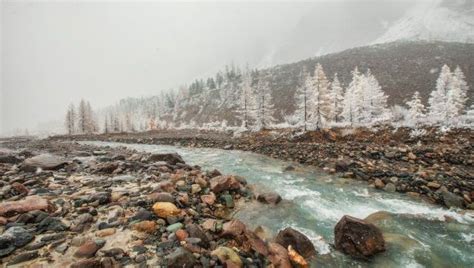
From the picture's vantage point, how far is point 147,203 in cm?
850

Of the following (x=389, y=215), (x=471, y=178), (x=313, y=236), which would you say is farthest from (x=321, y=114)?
(x=313, y=236)

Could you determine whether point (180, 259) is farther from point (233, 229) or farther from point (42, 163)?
point (42, 163)

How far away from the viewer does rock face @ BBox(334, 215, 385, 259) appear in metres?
7.50

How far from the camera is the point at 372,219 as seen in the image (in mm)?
10117

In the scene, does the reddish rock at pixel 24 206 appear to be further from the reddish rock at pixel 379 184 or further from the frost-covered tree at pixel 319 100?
the frost-covered tree at pixel 319 100

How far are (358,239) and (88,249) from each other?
7.62 meters

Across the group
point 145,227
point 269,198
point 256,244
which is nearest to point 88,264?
point 145,227

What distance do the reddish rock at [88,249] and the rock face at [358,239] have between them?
6.99 meters

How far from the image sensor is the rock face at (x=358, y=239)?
750cm

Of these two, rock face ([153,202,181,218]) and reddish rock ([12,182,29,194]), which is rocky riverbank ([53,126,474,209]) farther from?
reddish rock ([12,182,29,194])

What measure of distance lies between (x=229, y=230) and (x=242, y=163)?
1501cm

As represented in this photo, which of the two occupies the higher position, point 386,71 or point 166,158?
point 386,71

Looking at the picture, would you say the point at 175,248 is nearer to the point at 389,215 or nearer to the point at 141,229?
the point at 141,229

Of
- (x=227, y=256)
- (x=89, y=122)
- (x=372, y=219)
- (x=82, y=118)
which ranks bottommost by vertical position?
(x=372, y=219)
